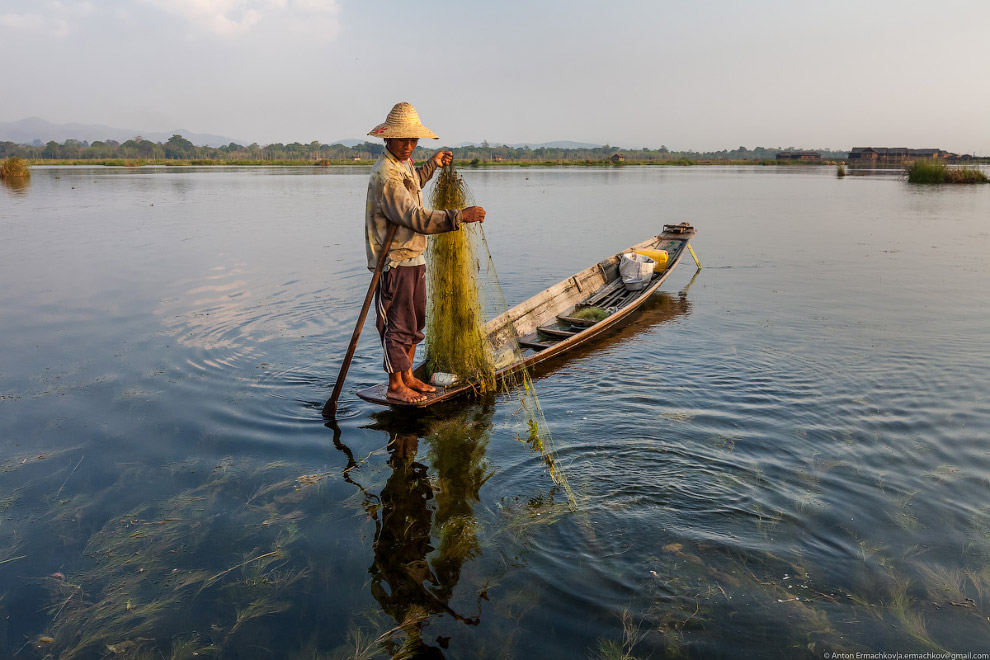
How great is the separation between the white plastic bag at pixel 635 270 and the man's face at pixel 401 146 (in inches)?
219

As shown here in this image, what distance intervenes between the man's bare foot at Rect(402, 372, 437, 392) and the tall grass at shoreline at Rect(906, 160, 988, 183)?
41.5 metres

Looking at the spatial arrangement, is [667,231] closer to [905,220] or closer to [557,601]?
[557,601]

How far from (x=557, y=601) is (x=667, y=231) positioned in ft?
35.4

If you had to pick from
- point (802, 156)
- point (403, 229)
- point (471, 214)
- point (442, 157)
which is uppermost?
point (802, 156)

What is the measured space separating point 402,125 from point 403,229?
79cm

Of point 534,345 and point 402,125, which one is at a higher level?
point 402,125

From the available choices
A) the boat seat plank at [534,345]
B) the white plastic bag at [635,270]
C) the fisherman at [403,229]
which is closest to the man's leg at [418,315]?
the fisherman at [403,229]

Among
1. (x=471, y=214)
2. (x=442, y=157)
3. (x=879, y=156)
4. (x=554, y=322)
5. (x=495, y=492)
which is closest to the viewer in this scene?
(x=495, y=492)

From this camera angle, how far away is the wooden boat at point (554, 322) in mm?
5383

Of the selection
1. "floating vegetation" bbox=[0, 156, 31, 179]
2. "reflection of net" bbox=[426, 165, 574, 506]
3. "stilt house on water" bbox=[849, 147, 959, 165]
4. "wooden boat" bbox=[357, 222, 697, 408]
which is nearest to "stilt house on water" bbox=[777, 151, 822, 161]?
"stilt house on water" bbox=[849, 147, 959, 165]

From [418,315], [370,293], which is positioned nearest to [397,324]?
[418,315]

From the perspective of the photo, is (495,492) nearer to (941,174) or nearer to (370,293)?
(370,293)

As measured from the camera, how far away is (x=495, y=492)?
4.15 metres

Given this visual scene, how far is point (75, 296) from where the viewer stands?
944 centimetres
